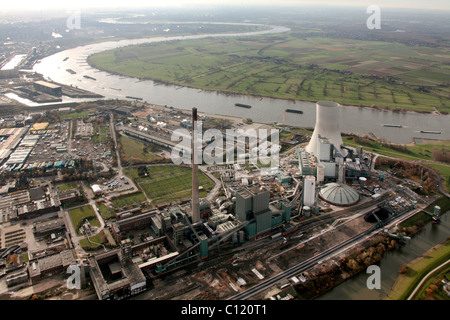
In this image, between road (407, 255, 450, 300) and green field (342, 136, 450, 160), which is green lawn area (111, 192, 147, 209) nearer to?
road (407, 255, 450, 300)

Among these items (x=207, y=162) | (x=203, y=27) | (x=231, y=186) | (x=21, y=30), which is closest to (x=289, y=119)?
(x=207, y=162)

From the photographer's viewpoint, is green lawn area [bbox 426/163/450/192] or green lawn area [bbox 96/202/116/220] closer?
green lawn area [bbox 96/202/116/220]

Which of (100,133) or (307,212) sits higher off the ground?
(100,133)

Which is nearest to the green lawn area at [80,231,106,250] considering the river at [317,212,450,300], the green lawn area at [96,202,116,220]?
the green lawn area at [96,202,116,220]

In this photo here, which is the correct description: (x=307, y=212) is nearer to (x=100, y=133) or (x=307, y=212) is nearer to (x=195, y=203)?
(x=195, y=203)

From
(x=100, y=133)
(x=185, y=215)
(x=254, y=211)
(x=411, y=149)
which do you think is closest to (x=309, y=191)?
(x=254, y=211)

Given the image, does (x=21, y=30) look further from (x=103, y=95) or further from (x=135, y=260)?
(x=135, y=260)

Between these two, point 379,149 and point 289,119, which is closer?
point 379,149
